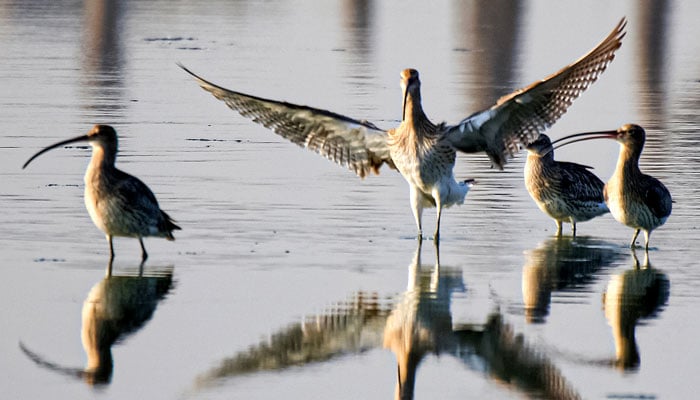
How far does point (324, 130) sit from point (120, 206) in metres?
2.94

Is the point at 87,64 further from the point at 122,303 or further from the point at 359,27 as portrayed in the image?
the point at 122,303

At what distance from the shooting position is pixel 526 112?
12.5 m

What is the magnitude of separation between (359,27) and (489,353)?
1053 inches

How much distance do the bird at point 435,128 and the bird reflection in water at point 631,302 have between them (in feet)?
4.88

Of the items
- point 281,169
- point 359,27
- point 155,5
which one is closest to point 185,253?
point 281,169

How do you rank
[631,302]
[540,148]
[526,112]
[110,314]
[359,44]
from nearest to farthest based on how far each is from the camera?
[110,314], [631,302], [526,112], [540,148], [359,44]

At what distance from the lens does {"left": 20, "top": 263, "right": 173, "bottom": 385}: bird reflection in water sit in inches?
318

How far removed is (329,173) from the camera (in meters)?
15.7

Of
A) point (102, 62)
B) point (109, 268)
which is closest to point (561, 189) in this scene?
point (109, 268)

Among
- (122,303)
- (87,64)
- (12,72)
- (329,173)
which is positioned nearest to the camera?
(122,303)

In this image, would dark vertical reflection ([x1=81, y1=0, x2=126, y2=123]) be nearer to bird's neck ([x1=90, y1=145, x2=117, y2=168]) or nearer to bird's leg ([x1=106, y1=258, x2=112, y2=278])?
bird's neck ([x1=90, y1=145, x2=117, y2=168])

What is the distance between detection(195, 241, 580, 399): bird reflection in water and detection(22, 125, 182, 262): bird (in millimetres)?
1714

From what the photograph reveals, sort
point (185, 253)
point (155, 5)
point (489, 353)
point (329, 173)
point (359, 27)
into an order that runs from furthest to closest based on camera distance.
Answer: point (155, 5), point (359, 27), point (329, 173), point (185, 253), point (489, 353)

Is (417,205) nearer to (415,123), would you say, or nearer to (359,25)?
(415,123)
